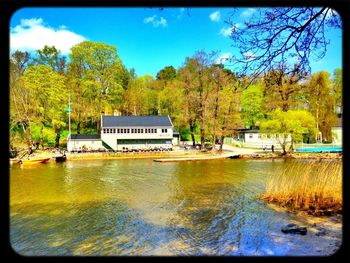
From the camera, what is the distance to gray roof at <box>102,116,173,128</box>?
2758 centimetres

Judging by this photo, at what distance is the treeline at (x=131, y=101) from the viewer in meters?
22.4

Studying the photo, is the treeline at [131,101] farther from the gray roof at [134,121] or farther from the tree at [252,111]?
the gray roof at [134,121]

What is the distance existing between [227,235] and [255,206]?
2578 millimetres

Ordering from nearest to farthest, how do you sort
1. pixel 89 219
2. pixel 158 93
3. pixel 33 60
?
pixel 89 219, pixel 33 60, pixel 158 93

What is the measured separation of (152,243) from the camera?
16.8 feet

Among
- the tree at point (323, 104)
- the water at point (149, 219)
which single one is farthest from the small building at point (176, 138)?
the water at point (149, 219)

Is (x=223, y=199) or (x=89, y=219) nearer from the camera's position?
(x=89, y=219)

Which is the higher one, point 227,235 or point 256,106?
point 256,106

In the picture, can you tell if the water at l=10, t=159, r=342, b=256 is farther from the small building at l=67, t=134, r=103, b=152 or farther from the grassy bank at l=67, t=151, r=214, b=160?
the small building at l=67, t=134, r=103, b=152

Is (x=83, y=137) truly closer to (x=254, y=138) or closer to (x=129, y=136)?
(x=129, y=136)

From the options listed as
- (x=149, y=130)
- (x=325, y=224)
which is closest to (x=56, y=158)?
(x=149, y=130)

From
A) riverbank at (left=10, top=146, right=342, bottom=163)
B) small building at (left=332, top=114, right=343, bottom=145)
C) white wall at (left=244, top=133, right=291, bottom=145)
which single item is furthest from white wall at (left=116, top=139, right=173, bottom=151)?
small building at (left=332, top=114, right=343, bottom=145)
